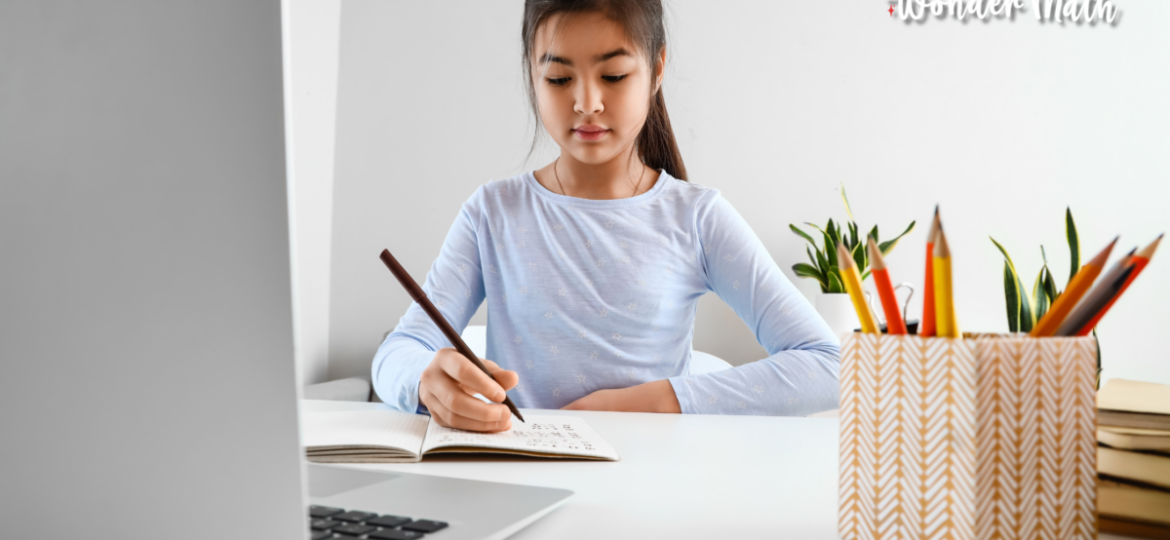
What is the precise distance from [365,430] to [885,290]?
0.43 metres

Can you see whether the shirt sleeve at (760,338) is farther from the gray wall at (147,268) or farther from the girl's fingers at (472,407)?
the gray wall at (147,268)

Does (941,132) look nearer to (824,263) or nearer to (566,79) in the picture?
(824,263)

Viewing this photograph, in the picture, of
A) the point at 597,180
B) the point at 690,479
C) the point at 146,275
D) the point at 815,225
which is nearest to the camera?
the point at 146,275

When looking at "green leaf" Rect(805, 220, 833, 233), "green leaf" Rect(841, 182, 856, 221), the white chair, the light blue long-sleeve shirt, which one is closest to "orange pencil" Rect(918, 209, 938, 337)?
the light blue long-sleeve shirt

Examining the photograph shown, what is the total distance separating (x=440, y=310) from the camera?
3.55 feet

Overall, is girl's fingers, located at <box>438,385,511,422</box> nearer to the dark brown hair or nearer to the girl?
the girl

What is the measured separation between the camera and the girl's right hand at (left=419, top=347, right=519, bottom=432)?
23.7 inches

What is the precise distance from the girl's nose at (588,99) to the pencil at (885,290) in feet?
2.44

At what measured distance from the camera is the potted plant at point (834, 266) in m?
1.86

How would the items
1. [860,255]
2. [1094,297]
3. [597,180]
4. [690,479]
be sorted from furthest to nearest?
[860,255], [597,180], [690,479], [1094,297]

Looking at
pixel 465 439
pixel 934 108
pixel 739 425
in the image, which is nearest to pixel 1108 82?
pixel 934 108

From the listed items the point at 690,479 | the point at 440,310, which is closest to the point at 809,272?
the point at 440,310

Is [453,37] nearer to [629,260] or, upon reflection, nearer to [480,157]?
[480,157]

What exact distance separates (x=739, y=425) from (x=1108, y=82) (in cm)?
214
